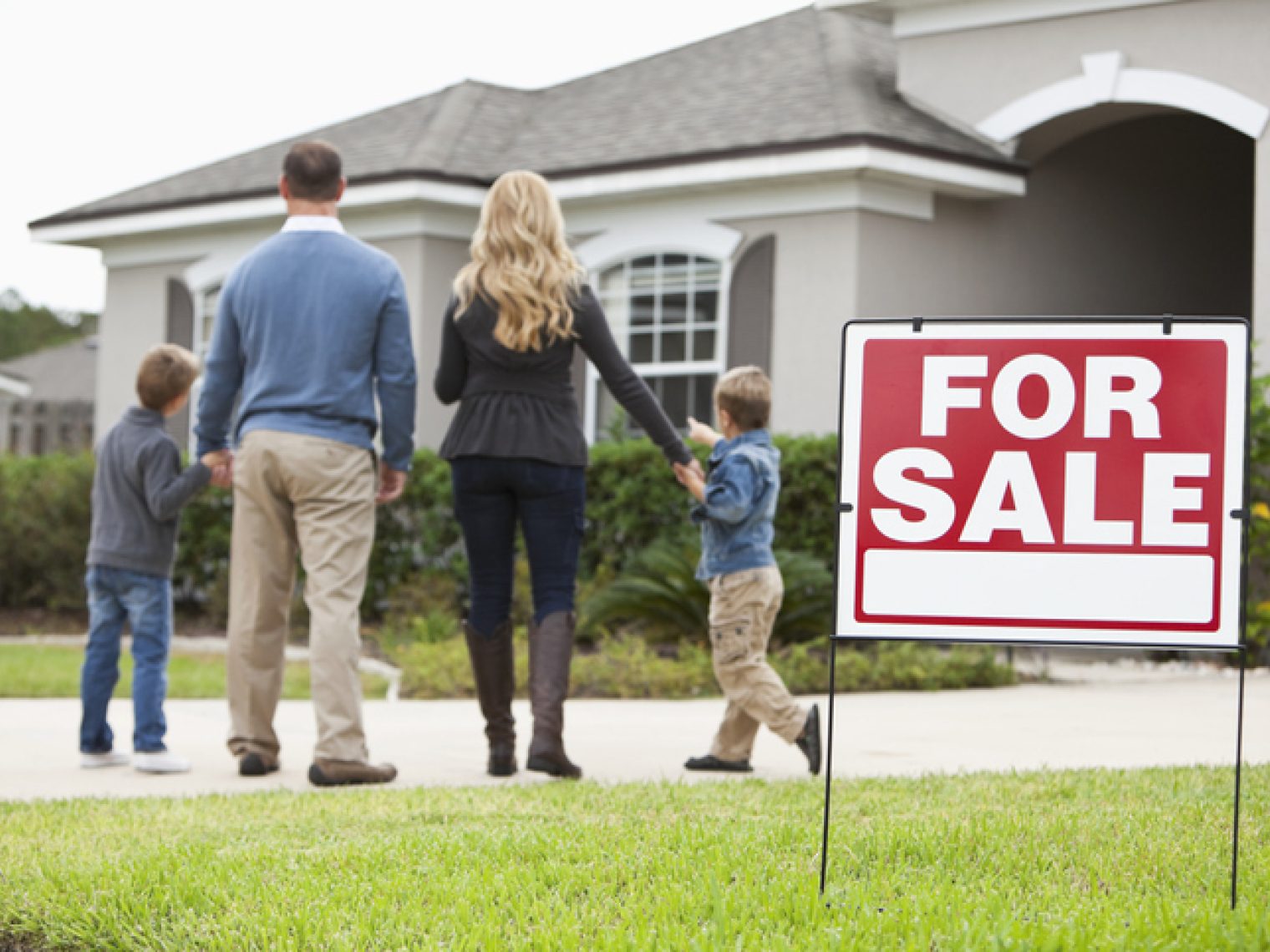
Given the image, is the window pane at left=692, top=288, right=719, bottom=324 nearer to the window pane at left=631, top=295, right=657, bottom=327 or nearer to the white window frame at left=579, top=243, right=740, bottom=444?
the white window frame at left=579, top=243, right=740, bottom=444

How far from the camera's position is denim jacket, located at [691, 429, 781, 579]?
20.5 feet

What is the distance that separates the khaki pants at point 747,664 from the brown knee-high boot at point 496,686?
78 centimetres

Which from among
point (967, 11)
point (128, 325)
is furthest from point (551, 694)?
point (128, 325)

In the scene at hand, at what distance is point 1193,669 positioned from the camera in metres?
11.6

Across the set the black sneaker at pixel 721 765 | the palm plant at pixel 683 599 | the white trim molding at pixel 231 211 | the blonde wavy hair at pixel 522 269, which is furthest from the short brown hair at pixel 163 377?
the white trim molding at pixel 231 211

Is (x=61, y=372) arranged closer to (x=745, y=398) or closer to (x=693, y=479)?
(x=745, y=398)

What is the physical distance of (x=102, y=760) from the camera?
22.3ft

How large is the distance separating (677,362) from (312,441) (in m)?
8.60

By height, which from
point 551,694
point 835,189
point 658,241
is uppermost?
point 835,189

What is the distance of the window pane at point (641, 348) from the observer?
14.9 metres

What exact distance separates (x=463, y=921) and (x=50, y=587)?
42.5 feet

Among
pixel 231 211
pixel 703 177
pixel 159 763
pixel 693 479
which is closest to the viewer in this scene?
pixel 693 479

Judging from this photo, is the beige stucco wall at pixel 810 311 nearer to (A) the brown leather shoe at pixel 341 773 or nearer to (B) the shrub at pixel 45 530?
(B) the shrub at pixel 45 530

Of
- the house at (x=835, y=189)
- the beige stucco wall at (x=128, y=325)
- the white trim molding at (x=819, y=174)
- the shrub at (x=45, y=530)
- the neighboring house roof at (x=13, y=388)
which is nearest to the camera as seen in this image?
the white trim molding at (x=819, y=174)
